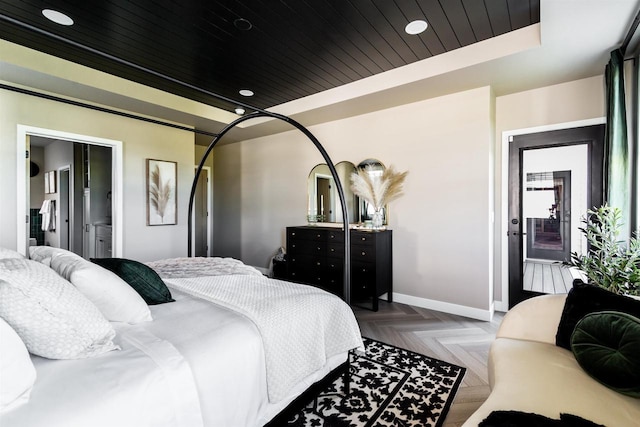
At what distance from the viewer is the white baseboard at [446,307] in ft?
10.9

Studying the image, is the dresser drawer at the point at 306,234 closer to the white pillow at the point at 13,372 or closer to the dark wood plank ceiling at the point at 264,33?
the dark wood plank ceiling at the point at 264,33

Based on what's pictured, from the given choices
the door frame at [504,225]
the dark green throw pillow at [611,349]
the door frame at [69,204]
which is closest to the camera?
the dark green throw pillow at [611,349]

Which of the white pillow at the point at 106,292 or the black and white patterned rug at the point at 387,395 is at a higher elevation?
the white pillow at the point at 106,292

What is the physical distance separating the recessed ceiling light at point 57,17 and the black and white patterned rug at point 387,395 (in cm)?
324

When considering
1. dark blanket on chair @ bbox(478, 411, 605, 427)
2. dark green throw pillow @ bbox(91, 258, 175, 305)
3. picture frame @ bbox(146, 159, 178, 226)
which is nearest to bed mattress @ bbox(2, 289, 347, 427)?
dark green throw pillow @ bbox(91, 258, 175, 305)

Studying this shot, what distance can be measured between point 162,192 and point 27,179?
1.40 m

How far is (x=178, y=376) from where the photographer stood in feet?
3.39

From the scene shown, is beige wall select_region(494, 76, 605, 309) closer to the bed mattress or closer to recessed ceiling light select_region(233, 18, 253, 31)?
recessed ceiling light select_region(233, 18, 253, 31)

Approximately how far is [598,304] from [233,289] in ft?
6.39

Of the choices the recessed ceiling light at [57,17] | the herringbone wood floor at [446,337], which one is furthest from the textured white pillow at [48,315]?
the recessed ceiling light at [57,17]

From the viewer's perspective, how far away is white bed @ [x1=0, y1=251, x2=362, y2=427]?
858 millimetres

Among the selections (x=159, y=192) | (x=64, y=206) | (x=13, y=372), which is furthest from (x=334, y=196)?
(x=64, y=206)

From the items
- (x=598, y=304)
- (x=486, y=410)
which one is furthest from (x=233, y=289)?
(x=598, y=304)

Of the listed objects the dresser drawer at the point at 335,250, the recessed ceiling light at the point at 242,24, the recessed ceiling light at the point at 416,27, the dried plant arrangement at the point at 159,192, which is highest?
the recessed ceiling light at the point at 416,27
